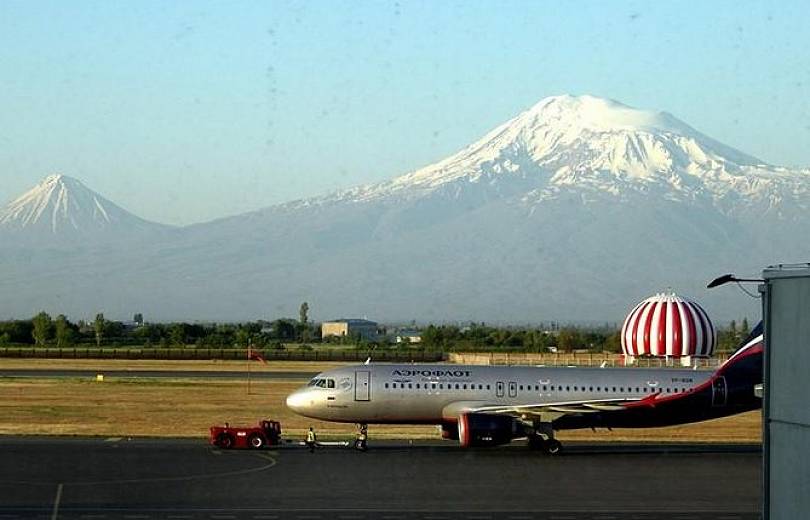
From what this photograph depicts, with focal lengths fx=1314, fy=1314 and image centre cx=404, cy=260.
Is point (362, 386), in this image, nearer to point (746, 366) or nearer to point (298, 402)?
point (298, 402)

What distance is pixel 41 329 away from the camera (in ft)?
574

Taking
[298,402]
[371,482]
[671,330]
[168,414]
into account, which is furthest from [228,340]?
[371,482]

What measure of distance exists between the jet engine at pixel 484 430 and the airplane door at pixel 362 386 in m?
4.37

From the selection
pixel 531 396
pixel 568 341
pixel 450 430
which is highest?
pixel 568 341

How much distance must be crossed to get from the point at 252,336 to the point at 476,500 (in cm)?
14765

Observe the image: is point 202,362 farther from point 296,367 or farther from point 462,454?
point 462,454

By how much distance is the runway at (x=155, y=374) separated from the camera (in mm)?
98812

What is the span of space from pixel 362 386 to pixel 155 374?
53.1 metres

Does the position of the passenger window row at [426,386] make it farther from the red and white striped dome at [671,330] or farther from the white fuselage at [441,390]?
the red and white striped dome at [671,330]

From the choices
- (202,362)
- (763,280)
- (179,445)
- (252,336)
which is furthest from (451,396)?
(252,336)

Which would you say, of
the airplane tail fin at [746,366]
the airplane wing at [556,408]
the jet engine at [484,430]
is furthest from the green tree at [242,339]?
the jet engine at [484,430]

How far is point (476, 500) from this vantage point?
123 ft

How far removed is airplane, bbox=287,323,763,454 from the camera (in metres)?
52.0

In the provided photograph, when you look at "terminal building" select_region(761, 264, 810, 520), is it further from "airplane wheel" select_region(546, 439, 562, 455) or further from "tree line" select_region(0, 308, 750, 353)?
"tree line" select_region(0, 308, 750, 353)
